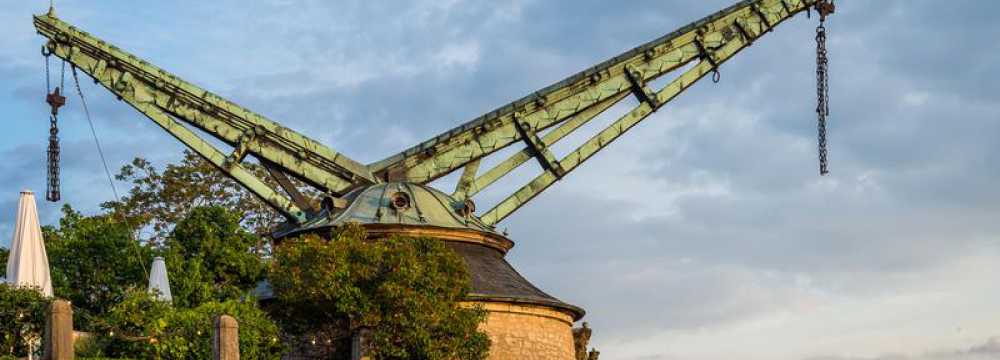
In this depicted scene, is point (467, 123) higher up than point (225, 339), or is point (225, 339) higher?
point (467, 123)

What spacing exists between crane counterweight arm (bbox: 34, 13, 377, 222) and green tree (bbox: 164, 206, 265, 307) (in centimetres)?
486

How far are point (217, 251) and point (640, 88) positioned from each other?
13557 mm

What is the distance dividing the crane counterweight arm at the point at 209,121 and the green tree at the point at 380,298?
6.68 m

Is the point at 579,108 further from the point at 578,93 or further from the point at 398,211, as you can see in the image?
the point at 398,211

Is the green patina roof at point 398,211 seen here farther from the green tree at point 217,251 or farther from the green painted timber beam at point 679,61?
the green tree at point 217,251

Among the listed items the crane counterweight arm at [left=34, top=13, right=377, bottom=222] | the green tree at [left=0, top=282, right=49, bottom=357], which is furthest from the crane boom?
the green tree at [left=0, top=282, right=49, bottom=357]

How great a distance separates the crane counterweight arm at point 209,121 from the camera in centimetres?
4963

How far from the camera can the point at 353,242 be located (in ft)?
142

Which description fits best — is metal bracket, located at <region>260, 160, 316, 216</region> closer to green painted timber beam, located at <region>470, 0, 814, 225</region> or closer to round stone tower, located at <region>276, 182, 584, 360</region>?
round stone tower, located at <region>276, 182, 584, 360</region>

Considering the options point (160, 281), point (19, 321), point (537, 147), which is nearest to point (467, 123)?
point (537, 147)

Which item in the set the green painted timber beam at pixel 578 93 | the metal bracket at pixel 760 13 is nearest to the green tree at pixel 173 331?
the green painted timber beam at pixel 578 93

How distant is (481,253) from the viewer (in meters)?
49.4

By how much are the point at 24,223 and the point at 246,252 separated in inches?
603

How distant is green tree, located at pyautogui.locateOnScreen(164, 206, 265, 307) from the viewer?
5515 cm
